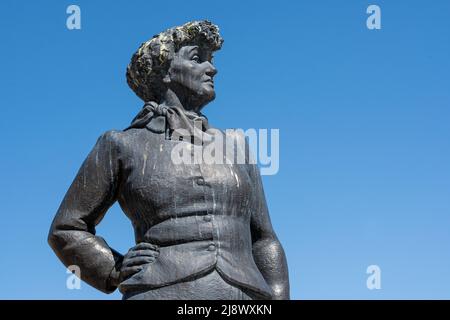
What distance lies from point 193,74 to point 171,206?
1376mm

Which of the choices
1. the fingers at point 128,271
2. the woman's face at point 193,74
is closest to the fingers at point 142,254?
the fingers at point 128,271

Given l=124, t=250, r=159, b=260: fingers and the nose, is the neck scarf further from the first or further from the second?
l=124, t=250, r=159, b=260: fingers

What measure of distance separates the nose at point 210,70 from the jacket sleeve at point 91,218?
3.35ft

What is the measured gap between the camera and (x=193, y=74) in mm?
11211

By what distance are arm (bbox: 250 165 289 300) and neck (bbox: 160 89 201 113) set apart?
0.77 m

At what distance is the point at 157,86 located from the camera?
37.2 ft

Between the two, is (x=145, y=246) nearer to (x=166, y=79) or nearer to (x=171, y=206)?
(x=171, y=206)

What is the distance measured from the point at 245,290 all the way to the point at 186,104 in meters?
1.90

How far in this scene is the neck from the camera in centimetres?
1120

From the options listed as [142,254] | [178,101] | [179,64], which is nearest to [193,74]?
[179,64]

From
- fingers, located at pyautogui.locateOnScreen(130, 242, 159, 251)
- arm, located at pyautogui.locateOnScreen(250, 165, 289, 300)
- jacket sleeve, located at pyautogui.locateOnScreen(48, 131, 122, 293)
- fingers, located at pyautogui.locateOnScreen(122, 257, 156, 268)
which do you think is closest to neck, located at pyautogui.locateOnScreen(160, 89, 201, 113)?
jacket sleeve, located at pyautogui.locateOnScreen(48, 131, 122, 293)

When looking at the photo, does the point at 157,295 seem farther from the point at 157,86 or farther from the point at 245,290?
A: the point at 157,86
